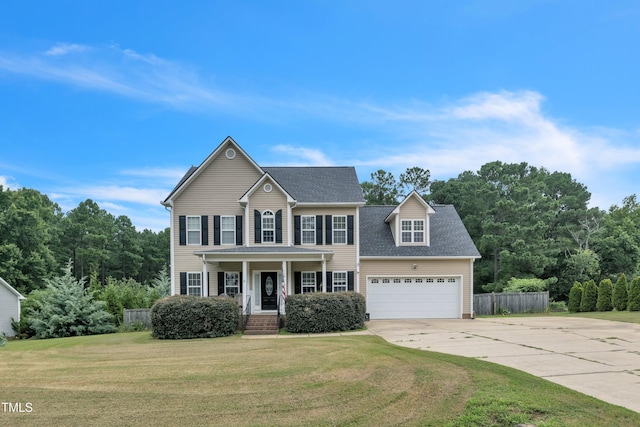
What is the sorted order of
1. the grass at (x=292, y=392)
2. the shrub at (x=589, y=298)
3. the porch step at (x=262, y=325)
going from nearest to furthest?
1. the grass at (x=292, y=392)
2. the porch step at (x=262, y=325)
3. the shrub at (x=589, y=298)

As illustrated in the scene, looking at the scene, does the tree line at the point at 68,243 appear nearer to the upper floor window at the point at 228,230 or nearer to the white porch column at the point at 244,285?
the upper floor window at the point at 228,230

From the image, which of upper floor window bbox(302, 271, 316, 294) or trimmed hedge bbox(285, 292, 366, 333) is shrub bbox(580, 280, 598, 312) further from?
upper floor window bbox(302, 271, 316, 294)

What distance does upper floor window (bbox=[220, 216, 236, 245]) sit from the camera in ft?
72.8

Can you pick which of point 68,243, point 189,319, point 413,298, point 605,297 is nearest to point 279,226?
point 189,319

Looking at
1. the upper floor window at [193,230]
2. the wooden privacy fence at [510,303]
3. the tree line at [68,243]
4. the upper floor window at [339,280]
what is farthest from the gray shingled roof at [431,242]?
the tree line at [68,243]

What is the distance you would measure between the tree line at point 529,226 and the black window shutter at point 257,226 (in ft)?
75.8

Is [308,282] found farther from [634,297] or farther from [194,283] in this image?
[634,297]

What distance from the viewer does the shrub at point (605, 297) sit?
25344 millimetres

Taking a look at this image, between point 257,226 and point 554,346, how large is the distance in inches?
549

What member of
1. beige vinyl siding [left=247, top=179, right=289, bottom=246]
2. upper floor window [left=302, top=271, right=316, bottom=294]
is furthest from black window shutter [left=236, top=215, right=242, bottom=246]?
upper floor window [left=302, top=271, right=316, bottom=294]

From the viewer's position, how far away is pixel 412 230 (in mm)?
24125

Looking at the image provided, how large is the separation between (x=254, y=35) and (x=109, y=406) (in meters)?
14.1

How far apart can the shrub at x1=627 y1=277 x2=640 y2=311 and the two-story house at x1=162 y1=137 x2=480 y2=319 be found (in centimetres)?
916

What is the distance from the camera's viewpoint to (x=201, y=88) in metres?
19.6
